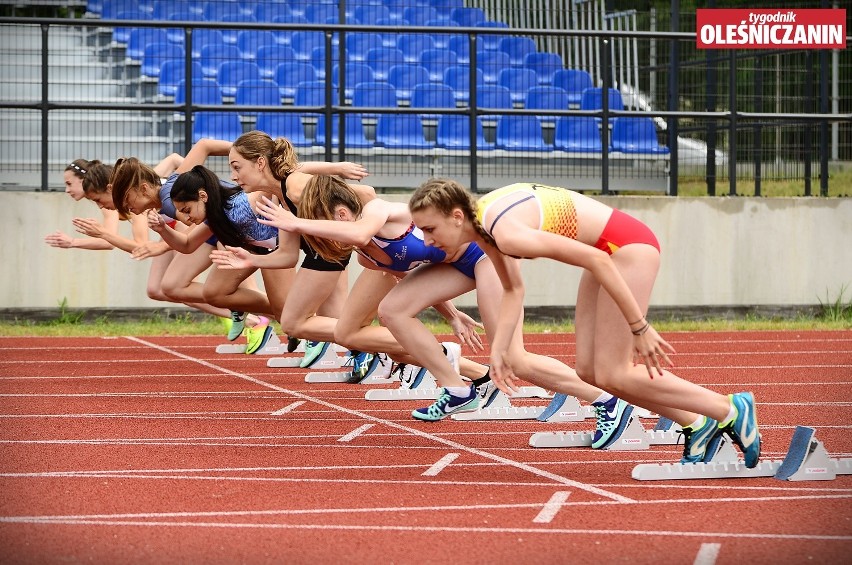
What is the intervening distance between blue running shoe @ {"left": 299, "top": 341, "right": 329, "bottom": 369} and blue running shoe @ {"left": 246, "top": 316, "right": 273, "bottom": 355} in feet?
3.35

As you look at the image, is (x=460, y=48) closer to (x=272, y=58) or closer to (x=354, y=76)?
(x=354, y=76)

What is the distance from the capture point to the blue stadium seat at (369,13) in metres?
17.6

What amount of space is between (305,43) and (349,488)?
10.4 metres

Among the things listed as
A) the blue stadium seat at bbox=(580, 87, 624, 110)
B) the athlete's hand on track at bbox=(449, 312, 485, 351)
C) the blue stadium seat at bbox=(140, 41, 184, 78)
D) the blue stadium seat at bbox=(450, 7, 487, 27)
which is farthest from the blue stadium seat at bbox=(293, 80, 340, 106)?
the athlete's hand on track at bbox=(449, 312, 485, 351)

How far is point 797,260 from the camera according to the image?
1458 centimetres

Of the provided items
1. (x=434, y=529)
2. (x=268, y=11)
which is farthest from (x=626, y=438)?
(x=268, y=11)

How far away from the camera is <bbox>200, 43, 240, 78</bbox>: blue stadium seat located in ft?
50.3

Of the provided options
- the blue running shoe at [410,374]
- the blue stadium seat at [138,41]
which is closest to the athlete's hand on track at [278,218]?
the blue running shoe at [410,374]

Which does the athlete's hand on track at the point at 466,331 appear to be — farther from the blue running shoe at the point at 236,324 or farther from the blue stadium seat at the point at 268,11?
the blue stadium seat at the point at 268,11

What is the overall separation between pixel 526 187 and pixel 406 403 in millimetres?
3045

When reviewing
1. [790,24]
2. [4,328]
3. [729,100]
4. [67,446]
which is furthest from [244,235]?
[790,24]

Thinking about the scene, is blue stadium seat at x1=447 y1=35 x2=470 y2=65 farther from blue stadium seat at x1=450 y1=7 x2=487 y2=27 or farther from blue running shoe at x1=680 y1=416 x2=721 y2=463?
blue running shoe at x1=680 y1=416 x2=721 y2=463

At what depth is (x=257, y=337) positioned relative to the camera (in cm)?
1135

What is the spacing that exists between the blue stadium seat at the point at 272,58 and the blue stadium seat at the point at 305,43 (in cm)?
9
